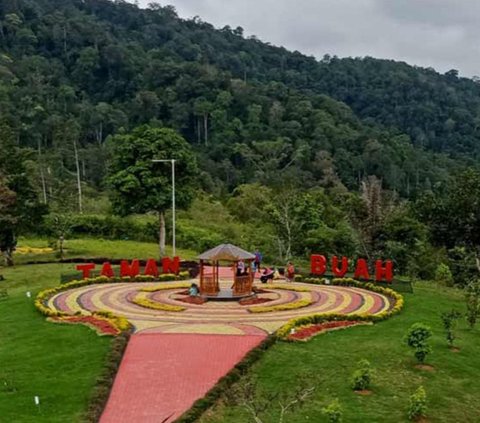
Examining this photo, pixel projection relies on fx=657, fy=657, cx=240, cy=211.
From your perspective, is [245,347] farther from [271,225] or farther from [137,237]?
[137,237]

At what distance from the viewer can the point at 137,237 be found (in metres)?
55.5

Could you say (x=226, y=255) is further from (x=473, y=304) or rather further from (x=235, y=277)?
(x=473, y=304)

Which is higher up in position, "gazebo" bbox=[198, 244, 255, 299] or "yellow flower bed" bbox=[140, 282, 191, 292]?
"gazebo" bbox=[198, 244, 255, 299]

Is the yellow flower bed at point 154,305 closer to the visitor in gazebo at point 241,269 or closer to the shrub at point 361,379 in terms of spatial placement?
the visitor in gazebo at point 241,269

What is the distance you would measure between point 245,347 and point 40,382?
20.5ft

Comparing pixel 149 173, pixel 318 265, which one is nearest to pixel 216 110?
pixel 149 173

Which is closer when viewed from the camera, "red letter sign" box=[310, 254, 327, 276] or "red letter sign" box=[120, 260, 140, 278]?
"red letter sign" box=[120, 260, 140, 278]

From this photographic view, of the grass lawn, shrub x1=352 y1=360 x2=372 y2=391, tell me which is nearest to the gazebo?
the grass lawn

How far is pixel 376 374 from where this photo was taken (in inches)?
731

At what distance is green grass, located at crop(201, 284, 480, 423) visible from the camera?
1598 centimetres

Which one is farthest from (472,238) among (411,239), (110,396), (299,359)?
(110,396)

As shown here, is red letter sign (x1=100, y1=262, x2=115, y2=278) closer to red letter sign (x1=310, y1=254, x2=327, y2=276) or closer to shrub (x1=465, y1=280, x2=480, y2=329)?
red letter sign (x1=310, y1=254, x2=327, y2=276)

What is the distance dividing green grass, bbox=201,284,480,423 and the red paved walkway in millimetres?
1012

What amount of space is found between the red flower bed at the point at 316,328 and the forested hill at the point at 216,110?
1197 inches
